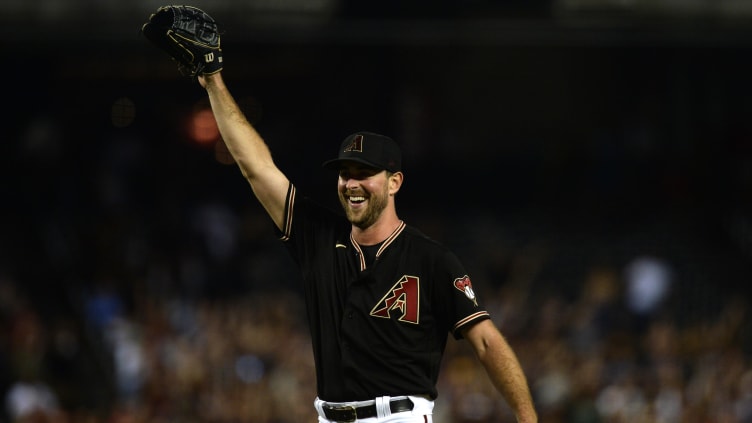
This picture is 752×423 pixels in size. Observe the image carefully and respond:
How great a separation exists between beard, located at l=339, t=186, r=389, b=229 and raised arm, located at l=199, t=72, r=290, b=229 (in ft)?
0.87

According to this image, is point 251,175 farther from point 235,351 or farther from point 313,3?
point 313,3

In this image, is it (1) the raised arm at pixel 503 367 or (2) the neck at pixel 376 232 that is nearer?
(1) the raised arm at pixel 503 367

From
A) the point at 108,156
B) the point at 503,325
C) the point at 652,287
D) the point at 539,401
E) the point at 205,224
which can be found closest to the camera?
the point at 539,401

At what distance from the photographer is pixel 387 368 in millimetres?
4496

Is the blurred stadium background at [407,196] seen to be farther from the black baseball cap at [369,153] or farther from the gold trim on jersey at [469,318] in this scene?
the black baseball cap at [369,153]

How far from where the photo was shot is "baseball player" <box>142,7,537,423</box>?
4.48m

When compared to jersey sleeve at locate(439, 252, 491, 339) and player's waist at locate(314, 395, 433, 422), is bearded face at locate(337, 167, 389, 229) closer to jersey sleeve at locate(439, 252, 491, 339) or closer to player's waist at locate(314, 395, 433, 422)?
jersey sleeve at locate(439, 252, 491, 339)

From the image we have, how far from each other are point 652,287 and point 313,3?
4996 millimetres

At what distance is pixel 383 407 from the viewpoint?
4465mm

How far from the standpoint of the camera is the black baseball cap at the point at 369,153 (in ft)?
14.7

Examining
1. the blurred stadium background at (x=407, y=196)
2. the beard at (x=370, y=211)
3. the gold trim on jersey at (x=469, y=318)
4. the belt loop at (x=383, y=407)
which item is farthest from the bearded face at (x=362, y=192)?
the blurred stadium background at (x=407, y=196)

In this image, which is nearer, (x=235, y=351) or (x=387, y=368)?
(x=387, y=368)

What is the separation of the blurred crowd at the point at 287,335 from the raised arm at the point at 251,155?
512 centimetres

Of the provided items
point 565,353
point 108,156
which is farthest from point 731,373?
point 108,156
